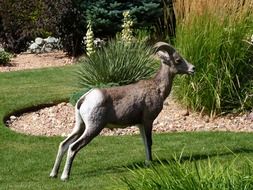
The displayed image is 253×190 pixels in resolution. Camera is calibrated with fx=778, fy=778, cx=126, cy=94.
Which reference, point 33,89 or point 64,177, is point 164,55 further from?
point 33,89

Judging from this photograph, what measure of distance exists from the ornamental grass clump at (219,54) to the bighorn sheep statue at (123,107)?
2.80 m

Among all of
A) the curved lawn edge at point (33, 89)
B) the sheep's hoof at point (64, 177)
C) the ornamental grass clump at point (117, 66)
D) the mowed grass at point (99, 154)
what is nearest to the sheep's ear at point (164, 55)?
the mowed grass at point (99, 154)

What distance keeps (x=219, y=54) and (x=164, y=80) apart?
Result: 3.05 m

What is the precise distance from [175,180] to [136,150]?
3.91 m

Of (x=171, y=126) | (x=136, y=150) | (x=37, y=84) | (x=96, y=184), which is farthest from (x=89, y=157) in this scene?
(x=37, y=84)

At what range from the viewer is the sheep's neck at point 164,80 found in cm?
848

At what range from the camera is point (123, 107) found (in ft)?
26.6

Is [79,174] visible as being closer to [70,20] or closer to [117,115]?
[117,115]

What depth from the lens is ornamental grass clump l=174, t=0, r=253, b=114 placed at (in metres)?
11.4

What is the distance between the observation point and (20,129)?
11016 mm

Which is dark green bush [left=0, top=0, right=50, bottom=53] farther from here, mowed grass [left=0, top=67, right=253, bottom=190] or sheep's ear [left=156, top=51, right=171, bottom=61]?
sheep's ear [left=156, top=51, right=171, bottom=61]

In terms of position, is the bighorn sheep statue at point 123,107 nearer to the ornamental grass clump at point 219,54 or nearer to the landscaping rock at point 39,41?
the ornamental grass clump at point 219,54

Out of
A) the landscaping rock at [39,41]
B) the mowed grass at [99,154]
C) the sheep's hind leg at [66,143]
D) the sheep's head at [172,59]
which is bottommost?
the landscaping rock at [39,41]

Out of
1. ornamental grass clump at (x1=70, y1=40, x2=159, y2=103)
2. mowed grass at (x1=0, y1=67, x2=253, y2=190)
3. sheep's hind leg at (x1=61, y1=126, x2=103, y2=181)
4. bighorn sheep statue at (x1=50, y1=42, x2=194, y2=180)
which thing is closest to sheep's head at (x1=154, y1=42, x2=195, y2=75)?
bighorn sheep statue at (x1=50, y1=42, x2=194, y2=180)
